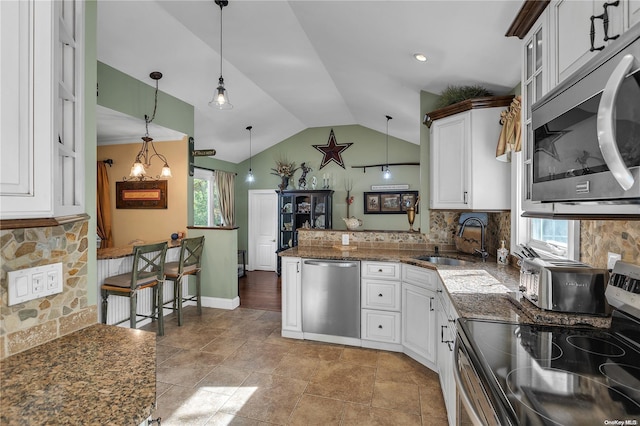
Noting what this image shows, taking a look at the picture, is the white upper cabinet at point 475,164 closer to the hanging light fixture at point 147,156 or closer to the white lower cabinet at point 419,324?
the white lower cabinet at point 419,324

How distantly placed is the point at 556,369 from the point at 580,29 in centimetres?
122

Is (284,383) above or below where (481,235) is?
below

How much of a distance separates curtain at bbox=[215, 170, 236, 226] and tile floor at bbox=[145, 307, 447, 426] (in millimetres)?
3582

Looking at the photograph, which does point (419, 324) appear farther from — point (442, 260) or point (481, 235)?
point (481, 235)

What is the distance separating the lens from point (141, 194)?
4.63m

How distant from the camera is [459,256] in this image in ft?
10.1

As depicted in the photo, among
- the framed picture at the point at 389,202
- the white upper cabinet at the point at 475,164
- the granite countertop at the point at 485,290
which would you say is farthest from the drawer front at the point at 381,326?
the framed picture at the point at 389,202

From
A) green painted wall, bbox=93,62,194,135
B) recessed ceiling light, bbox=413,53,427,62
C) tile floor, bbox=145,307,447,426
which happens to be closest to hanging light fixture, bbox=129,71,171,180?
green painted wall, bbox=93,62,194,135

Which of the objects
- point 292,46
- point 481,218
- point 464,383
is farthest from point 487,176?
point 292,46

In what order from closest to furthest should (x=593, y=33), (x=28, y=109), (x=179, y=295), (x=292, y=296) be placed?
(x=28, y=109) → (x=593, y=33) → (x=292, y=296) → (x=179, y=295)

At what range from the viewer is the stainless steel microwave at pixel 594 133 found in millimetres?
802

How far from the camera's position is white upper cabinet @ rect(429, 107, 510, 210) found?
105 inches

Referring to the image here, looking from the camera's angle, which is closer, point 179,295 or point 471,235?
point 471,235

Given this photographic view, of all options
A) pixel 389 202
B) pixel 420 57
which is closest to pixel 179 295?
pixel 420 57
